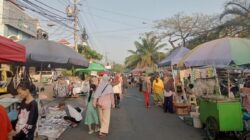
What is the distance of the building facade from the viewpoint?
3091 centimetres

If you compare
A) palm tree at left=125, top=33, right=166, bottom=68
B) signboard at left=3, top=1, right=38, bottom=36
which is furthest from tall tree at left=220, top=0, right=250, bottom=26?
palm tree at left=125, top=33, right=166, bottom=68

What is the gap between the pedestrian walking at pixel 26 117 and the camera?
5082 mm

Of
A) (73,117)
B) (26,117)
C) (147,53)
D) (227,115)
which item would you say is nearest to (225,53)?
(227,115)

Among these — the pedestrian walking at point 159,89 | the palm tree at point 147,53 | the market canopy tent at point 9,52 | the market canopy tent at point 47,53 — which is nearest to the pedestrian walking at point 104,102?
the market canopy tent at point 47,53

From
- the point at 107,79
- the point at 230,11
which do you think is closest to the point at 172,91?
the point at 107,79

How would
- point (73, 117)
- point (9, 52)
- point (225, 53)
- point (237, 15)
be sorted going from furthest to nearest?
point (237, 15) → point (73, 117) → point (225, 53) → point (9, 52)

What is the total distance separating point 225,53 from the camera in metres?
9.88

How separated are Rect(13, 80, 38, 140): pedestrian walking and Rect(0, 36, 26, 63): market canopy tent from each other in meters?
0.78

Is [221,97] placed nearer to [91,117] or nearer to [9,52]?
[91,117]

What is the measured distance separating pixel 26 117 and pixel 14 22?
30683 millimetres

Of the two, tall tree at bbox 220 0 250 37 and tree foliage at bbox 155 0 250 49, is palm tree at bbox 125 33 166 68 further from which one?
tall tree at bbox 220 0 250 37

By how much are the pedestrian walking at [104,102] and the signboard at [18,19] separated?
76.8 feet

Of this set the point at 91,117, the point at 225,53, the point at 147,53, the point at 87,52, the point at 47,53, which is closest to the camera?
the point at 225,53

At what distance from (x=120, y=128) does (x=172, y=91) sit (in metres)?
5.02
